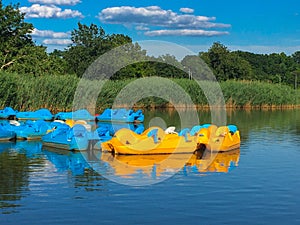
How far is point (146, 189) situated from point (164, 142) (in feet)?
17.1

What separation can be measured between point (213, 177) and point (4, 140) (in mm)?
9739

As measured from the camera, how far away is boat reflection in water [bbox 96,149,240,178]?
45.0 ft

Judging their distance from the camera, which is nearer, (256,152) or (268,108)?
(256,152)

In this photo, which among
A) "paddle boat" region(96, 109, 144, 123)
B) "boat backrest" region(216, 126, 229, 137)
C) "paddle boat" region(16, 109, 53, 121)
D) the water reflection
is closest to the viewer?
the water reflection

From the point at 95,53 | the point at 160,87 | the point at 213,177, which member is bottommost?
the point at 213,177

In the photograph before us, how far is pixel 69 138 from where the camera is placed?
57.5 feet

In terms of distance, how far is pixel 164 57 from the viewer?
66750 mm

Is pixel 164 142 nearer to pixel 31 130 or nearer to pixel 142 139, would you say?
pixel 142 139

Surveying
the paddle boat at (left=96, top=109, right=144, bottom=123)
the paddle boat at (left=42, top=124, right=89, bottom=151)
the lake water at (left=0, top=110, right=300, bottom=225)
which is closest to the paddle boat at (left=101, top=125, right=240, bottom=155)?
the lake water at (left=0, top=110, right=300, bottom=225)

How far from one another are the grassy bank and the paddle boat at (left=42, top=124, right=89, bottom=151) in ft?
56.1

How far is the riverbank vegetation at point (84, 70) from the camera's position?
36969 mm

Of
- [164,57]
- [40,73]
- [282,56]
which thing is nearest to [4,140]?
[40,73]

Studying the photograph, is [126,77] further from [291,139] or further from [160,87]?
[291,139]

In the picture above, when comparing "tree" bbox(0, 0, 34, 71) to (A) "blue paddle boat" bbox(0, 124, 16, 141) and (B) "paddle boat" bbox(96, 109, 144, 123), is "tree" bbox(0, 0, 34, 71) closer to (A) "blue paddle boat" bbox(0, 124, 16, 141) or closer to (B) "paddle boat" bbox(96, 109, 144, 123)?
(B) "paddle boat" bbox(96, 109, 144, 123)
